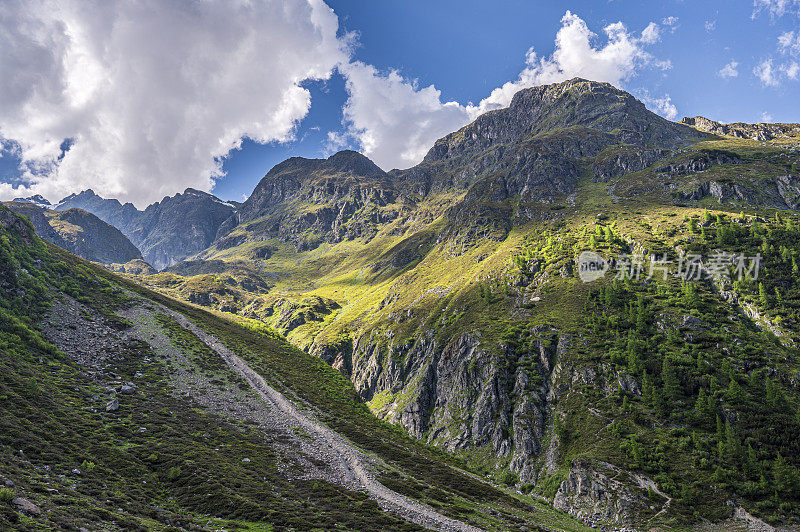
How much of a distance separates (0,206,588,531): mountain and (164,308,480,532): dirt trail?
33cm

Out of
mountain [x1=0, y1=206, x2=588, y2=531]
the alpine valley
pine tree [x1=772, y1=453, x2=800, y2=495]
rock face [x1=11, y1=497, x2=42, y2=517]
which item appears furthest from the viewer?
pine tree [x1=772, y1=453, x2=800, y2=495]

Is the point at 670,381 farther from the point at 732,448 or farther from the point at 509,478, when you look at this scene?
the point at 509,478

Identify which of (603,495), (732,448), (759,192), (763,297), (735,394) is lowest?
(603,495)

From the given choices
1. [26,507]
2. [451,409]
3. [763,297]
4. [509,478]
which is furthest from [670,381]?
[26,507]

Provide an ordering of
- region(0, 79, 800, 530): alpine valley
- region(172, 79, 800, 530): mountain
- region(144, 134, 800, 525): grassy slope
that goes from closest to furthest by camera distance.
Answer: region(0, 79, 800, 530): alpine valley → region(144, 134, 800, 525): grassy slope → region(172, 79, 800, 530): mountain

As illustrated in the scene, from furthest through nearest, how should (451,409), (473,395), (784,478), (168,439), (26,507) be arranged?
(451,409) → (473,395) → (784,478) → (168,439) → (26,507)

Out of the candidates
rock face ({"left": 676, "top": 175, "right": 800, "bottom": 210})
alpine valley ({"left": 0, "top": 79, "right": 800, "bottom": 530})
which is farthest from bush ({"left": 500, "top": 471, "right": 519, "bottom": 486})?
rock face ({"left": 676, "top": 175, "right": 800, "bottom": 210})

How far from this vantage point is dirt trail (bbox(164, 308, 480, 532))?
34781mm

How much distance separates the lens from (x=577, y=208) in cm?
19975

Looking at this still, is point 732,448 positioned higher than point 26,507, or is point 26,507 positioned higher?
point 732,448

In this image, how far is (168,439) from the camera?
37.4 m

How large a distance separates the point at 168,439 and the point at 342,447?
2474 cm

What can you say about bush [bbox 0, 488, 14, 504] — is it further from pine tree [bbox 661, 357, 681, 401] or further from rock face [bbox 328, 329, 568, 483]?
pine tree [bbox 661, 357, 681, 401]

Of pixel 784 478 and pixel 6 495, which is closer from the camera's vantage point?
pixel 6 495
